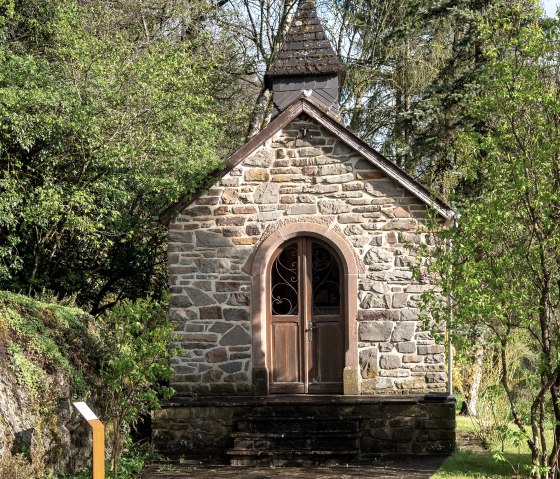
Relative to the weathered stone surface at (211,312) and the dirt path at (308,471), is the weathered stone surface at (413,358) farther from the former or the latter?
the weathered stone surface at (211,312)

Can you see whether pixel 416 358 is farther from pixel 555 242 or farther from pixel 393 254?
pixel 555 242

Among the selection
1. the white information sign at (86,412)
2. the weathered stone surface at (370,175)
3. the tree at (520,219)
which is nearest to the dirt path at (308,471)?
the tree at (520,219)

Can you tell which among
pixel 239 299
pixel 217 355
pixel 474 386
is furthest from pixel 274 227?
pixel 474 386

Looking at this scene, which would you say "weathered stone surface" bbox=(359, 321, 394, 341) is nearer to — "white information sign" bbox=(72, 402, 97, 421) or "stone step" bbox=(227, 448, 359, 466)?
"stone step" bbox=(227, 448, 359, 466)

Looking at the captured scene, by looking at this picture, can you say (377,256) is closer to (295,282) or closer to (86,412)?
(295,282)

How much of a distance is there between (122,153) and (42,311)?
2.97 m

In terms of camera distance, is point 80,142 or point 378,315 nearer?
point 378,315

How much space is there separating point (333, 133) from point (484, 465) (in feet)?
16.6

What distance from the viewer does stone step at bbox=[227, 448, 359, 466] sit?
10688 millimetres

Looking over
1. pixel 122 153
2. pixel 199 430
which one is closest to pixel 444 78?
pixel 122 153

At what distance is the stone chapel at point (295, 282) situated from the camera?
11.6 m

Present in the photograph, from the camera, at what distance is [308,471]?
10.2 m

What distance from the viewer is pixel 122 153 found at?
38.8ft

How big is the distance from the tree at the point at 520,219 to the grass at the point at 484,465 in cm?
93
